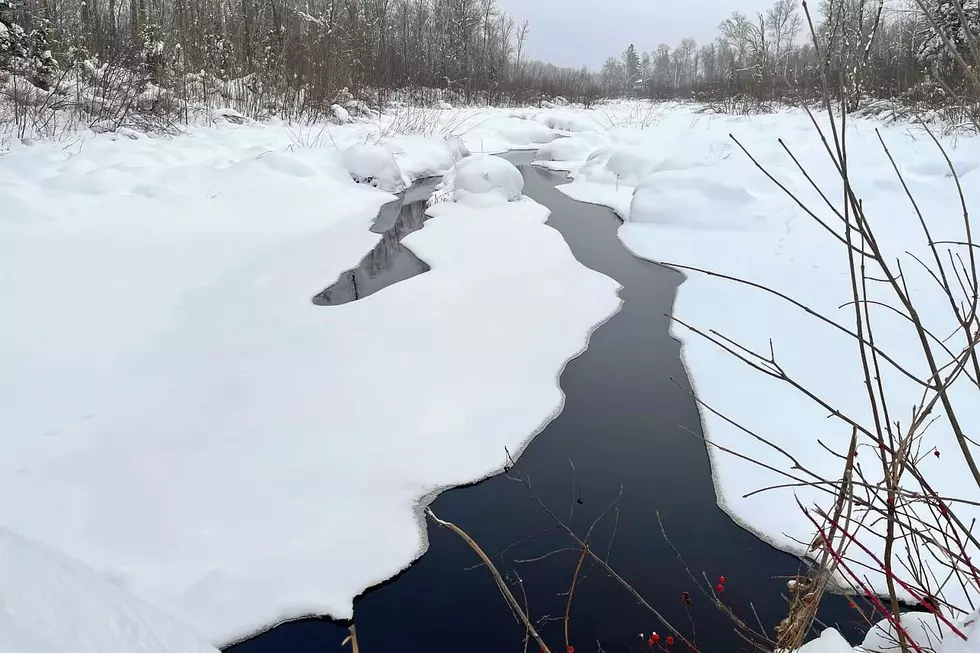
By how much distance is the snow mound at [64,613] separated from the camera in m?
0.56

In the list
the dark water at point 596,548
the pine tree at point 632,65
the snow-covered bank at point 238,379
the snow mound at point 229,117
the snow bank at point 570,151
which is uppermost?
the pine tree at point 632,65

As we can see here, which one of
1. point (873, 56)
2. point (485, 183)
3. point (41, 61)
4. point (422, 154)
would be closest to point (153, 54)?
point (41, 61)

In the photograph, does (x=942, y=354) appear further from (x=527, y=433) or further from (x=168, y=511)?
(x=168, y=511)

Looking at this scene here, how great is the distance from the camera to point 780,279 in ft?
12.6

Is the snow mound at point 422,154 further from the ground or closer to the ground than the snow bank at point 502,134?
closer to the ground

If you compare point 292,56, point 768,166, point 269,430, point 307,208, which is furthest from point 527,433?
point 292,56

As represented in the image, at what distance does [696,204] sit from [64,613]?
5.37m

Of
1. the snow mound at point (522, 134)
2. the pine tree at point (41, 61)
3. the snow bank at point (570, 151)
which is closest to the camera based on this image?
the pine tree at point (41, 61)

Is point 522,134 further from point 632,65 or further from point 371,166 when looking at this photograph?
point 632,65

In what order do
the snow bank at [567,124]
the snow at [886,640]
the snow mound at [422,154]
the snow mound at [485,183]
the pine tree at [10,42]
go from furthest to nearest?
the snow bank at [567,124]
the snow mound at [422,154]
the snow mound at [485,183]
the pine tree at [10,42]
the snow at [886,640]

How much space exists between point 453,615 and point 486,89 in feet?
63.4

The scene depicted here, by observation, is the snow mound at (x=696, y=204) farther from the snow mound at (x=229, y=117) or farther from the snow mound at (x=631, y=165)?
the snow mound at (x=229, y=117)

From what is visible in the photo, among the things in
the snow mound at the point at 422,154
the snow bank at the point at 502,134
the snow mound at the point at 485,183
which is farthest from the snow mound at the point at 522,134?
the snow mound at the point at 485,183

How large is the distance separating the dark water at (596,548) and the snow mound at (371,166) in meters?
4.48
